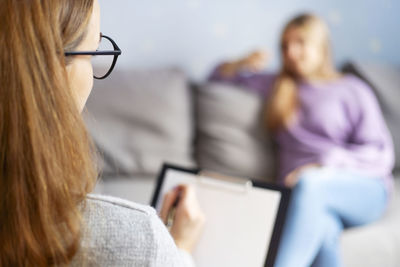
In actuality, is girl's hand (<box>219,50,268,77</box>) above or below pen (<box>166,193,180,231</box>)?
above

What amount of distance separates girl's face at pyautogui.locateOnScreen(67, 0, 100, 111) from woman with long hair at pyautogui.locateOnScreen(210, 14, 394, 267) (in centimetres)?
113

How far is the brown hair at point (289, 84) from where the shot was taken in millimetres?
2064

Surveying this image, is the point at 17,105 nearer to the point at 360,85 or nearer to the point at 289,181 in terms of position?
the point at 289,181

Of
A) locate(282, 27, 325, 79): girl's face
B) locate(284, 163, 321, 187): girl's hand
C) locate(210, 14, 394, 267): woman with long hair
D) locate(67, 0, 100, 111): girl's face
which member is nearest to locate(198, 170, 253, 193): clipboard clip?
locate(67, 0, 100, 111): girl's face

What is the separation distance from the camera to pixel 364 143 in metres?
2.01

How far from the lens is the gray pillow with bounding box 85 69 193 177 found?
1.99m

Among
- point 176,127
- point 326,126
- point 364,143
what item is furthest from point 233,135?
point 364,143

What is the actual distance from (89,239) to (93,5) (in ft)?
0.94

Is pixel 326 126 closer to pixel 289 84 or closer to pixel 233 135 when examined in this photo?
pixel 289 84

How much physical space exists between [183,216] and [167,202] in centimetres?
6

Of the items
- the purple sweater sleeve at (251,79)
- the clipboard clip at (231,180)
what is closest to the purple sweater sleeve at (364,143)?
the purple sweater sleeve at (251,79)

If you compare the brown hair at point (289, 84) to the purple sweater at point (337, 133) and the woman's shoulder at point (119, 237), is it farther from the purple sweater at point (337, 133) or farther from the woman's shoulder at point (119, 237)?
the woman's shoulder at point (119, 237)

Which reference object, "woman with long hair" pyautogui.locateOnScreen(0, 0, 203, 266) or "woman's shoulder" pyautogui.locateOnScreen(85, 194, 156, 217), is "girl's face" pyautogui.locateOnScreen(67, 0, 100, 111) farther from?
"woman's shoulder" pyautogui.locateOnScreen(85, 194, 156, 217)

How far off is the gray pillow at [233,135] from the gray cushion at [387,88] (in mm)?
535
